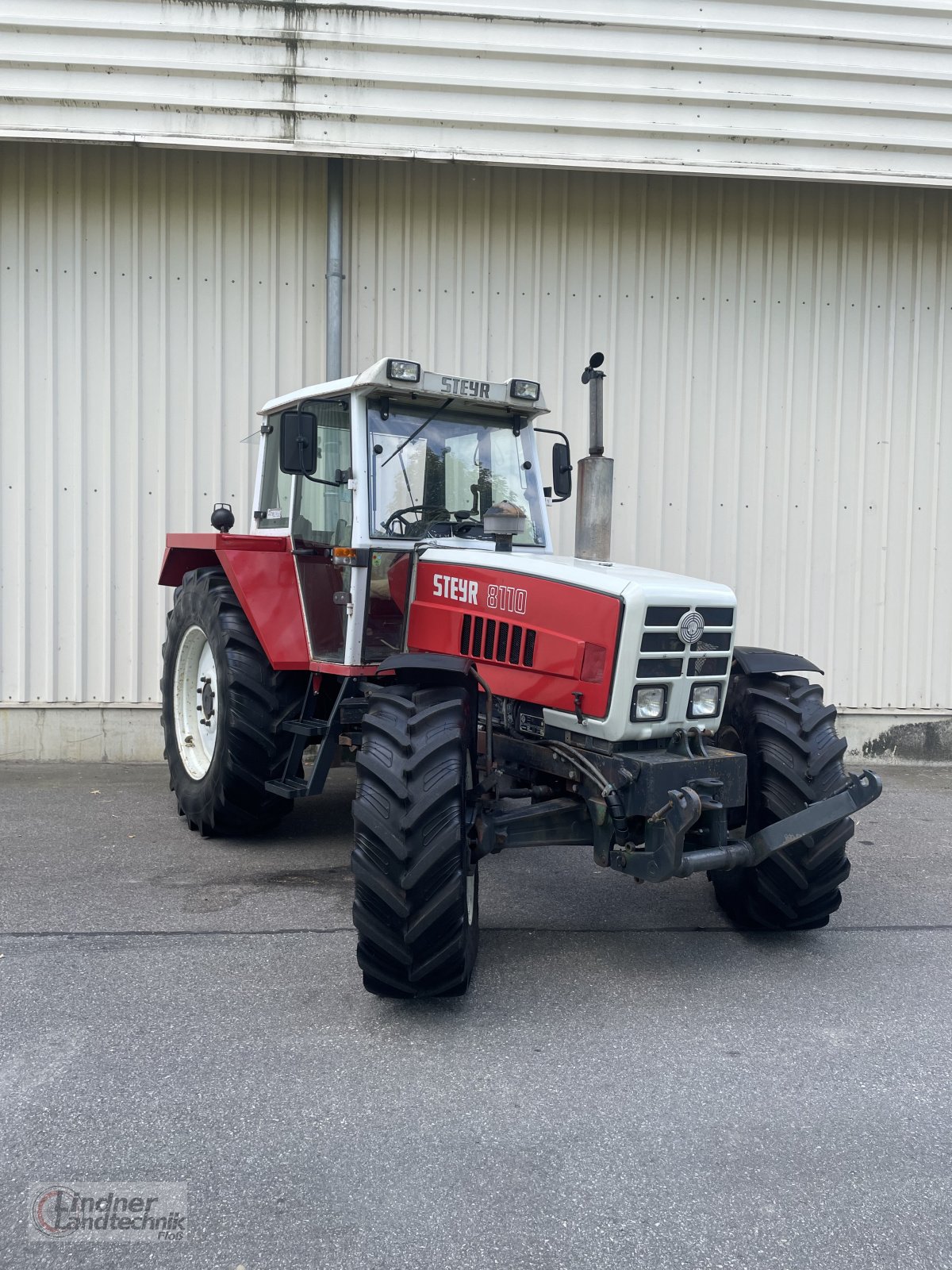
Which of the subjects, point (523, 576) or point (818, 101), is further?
point (818, 101)

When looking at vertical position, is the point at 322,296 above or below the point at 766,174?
Result: below

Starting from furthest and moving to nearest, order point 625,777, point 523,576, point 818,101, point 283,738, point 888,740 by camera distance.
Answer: point 888,740, point 818,101, point 283,738, point 523,576, point 625,777

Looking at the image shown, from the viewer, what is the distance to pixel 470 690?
4230mm

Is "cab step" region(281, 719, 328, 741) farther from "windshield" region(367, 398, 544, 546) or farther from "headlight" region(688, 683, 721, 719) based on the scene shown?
"headlight" region(688, 683, 721, 719)

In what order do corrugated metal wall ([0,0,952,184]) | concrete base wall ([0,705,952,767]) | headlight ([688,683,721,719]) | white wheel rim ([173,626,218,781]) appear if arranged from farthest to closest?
1. concrete base wall ([0,705,952,767])
2. corrugated metal wall ([0,0,952,184])
3. white wheel rim ([173,626,218,781])
4. headlight ([688,683,721,719])

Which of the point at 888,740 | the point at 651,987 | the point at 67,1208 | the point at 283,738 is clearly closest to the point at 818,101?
the point at 888,740

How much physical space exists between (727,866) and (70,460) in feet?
20.7

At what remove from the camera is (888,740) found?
8586 millimetres

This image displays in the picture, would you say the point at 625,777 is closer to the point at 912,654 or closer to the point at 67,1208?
the point at 67,1208

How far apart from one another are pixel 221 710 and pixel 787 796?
2.96 meters

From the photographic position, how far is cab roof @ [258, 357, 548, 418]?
484cm

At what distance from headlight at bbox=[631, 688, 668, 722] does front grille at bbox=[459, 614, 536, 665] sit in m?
0.48

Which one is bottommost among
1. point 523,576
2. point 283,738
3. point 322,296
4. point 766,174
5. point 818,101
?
point 283,738

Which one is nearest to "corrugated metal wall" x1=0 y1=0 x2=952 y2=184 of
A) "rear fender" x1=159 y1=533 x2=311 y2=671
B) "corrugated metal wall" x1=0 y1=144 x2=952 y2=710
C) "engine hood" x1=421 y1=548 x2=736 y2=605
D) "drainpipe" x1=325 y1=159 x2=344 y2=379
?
"drainpipe" x1=325 y1=159 x2=344 y2=379
